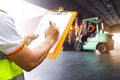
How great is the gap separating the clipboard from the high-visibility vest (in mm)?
289

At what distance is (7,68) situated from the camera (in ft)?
2.68

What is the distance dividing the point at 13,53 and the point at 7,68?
8 centimetres

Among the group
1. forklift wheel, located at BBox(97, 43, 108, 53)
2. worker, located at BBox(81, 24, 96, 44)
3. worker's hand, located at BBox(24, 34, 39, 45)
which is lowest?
forklift wheel, located at BBox(97, 43, 108, 53)

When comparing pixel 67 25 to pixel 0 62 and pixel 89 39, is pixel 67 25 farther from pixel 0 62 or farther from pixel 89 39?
pixel 89 39

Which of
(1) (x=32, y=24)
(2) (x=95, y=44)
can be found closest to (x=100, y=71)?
(1) (x=32, y=24)

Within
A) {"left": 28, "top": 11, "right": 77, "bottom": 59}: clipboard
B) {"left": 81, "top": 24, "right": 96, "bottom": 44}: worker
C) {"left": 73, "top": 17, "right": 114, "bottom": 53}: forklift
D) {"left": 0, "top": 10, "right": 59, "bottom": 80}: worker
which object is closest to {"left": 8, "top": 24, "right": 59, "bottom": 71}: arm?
{"left": 0, "top": 10, "right": 59, "bottom": 80}: worker

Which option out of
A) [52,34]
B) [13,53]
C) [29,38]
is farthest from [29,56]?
[29,38]

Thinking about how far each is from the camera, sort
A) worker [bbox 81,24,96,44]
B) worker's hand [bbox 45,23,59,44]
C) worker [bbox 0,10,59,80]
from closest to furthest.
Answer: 1. worker [bbox 0,10,59,80]
2. worker's hand [bbox 45,23,59,44]
3. worker [bbox 81,24,96,44]

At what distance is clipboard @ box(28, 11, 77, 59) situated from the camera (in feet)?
3.73

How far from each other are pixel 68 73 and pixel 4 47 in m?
4.26

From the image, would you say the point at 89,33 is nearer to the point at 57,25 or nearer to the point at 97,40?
the point at 97,40

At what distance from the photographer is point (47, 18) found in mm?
1291

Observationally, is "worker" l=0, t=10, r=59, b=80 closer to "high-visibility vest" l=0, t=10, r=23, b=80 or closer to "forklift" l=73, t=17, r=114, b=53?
"high-visibility vest" l=0, t=10, r=23, b=80

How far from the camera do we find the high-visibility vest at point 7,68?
80 cm
